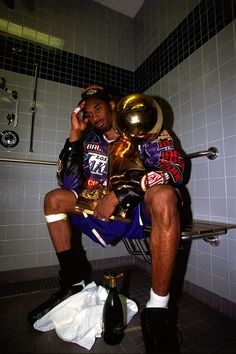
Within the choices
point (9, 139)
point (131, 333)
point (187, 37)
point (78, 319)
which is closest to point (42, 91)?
point (9, 139)

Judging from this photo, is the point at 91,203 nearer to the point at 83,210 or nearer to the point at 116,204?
the point at 83,210

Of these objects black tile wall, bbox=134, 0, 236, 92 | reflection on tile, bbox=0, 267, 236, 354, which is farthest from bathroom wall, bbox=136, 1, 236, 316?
reflection on tile, bbox=0, 267, 236, 354

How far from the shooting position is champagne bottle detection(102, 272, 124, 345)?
96cm

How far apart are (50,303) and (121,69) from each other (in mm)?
2266

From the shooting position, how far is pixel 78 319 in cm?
100

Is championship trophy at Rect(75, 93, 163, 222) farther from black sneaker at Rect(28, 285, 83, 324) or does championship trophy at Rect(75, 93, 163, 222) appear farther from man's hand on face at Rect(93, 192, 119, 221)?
black sneaker at Rect(28, 285, 83, 324)

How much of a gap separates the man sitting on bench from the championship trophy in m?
0.03

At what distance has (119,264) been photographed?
79.3 inches

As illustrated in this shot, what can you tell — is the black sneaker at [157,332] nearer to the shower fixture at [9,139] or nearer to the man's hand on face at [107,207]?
the man's hand on face at [107,207]

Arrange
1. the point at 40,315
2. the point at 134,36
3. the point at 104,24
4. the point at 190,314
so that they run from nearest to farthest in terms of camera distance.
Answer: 1. the point at 40,315
2. the point at 190,314
3. the point at 104,24
4. the point at 134,36

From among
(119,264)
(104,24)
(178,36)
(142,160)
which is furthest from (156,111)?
(104,24)

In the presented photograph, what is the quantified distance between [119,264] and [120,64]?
82.8 inches

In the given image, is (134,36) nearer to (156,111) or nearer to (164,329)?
(156,111)

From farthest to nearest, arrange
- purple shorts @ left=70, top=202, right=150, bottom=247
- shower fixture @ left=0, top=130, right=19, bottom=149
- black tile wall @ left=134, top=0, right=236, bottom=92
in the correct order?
shower fixture @ left=0, top=130, right=19, bottom=149 → black tile wall @ left=134, top=0, right=236, bottom=92 → purple shorts @ left=70, top=202, right=150, bottom=247
